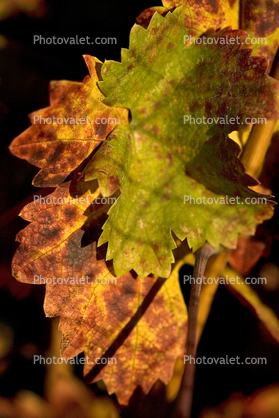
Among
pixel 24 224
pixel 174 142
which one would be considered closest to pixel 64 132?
pixel 174 142

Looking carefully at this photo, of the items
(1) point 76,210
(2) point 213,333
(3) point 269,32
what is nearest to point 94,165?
(1) point 76,210

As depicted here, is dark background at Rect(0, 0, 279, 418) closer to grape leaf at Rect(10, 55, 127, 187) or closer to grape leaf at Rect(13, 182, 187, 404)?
grape leaf at Rect(13, 182, 187, 404)

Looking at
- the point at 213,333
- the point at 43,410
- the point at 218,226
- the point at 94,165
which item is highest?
the point at 94,165

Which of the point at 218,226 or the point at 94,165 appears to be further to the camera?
the point at 218,226

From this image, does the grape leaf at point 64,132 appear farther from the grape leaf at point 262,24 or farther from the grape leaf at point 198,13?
the grape leaf at point 262,24

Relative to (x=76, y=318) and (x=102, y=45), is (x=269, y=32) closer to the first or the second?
(x=102, y=45)

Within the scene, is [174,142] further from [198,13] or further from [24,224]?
[24,224]

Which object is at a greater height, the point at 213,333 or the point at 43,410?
the point at 213,333

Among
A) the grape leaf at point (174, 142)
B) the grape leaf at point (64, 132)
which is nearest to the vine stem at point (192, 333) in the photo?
the grape leaf at point (174, 142)
